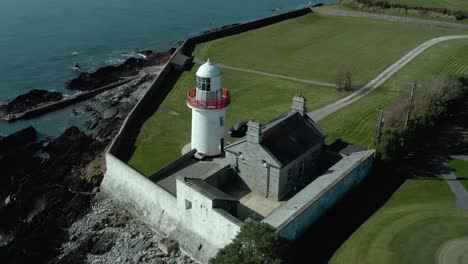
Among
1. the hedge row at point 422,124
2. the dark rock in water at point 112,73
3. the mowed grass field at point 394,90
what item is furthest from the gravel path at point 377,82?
the dark rock in water at point 112,73

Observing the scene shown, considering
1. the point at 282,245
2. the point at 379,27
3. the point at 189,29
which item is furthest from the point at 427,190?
the point at 189,29

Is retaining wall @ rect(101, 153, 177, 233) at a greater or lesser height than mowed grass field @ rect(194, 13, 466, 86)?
lesser

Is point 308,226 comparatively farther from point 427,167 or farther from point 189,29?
point 189,29

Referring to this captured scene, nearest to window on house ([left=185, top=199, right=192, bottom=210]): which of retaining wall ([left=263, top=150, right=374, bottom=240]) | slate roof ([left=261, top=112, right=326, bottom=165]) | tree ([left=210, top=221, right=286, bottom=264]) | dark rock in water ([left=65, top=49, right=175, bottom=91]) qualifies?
retaining wall ([left=263, top=150, right=374, bottom=240])

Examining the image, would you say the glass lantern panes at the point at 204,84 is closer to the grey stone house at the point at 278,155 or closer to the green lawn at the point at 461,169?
the grey stone house at the point at 278,155

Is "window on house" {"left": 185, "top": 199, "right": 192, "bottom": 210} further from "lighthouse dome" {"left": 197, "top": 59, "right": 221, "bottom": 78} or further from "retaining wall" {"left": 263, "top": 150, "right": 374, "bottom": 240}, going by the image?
"lighthouse dome" {"left": 197, "top": 59, "right": 221, "bottom": 78}

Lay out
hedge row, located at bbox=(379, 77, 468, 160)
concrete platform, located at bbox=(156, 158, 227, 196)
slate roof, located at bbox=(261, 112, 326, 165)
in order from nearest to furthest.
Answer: slate roof, located at bbox=(261, 112, 326, 165)
concrete platform, located at bbox=(156, 158, 227, 196)
hedge row, located at bbox=(379, 77, 468, 160)

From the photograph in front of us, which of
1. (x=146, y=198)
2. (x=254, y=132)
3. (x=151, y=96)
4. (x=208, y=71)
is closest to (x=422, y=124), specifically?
(x=254, y=132)
